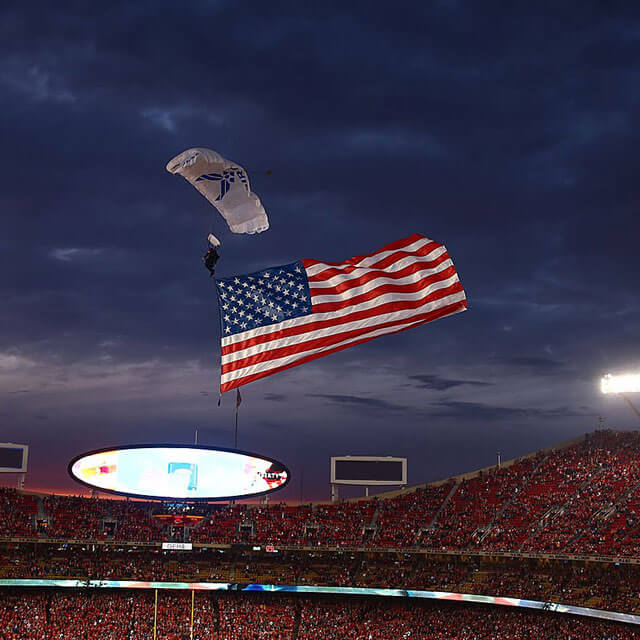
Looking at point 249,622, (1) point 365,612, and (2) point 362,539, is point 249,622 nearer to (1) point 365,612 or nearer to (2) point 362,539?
(1) point 365,612

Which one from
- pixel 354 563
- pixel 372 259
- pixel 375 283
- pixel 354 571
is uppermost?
pixel 372 259

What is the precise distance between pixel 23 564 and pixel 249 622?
18.0 metres

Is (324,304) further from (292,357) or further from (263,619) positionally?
(263,619)

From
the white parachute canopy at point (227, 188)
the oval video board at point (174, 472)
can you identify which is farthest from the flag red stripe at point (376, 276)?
the oval video board at point (174, 472)

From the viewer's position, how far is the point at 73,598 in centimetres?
5319

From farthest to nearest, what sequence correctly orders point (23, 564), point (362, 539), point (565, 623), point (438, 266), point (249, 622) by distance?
point (362, 539)
point (23, 564)
point (249, 622)
point (565, 623)
point (438, 266)

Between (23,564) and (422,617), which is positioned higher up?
(23,564)

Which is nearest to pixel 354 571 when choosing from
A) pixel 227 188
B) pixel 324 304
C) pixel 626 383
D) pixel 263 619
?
pixel 263 619

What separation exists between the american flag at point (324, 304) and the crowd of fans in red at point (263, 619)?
116 ft

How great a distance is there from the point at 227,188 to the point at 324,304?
11.5ft

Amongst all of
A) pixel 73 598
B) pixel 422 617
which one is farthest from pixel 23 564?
pixel 422 617

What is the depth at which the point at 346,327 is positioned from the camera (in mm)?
16953

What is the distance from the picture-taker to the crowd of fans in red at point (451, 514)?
52.6m

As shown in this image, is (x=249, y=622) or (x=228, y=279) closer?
(x=228, y=279)
